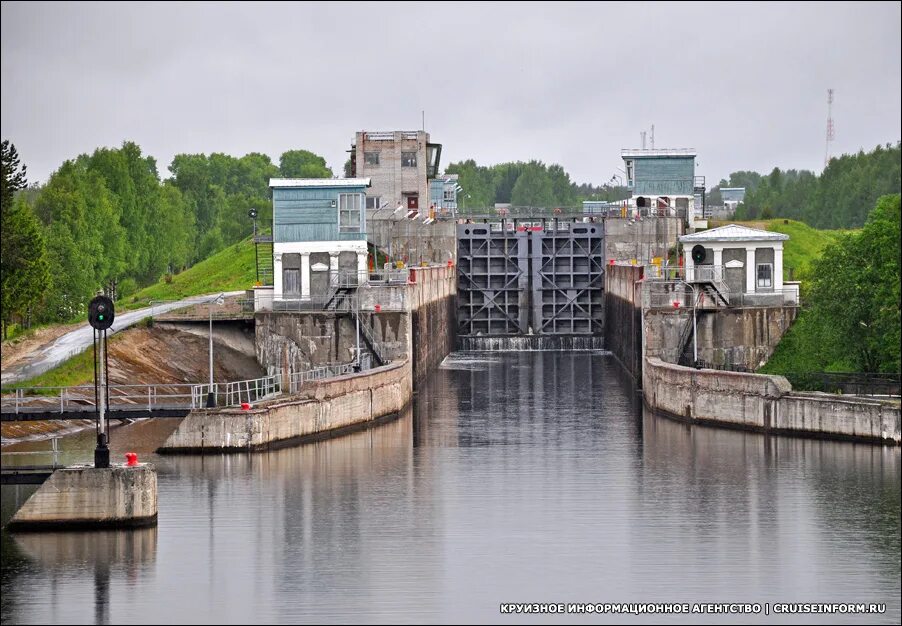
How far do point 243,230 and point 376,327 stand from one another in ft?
215

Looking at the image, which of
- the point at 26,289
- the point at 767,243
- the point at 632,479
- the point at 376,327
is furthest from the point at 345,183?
the point at 632,479

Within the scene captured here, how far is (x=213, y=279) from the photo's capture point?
69.5m

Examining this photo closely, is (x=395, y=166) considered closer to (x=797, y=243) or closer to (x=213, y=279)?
(x=213, y=279)

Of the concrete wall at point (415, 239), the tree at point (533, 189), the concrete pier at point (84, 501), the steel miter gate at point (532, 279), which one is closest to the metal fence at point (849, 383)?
the concrete pier at point (84, 501)

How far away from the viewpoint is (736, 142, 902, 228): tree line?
102 m

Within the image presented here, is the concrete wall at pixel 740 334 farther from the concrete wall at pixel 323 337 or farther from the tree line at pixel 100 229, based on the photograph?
the tree line at pixel 100 229

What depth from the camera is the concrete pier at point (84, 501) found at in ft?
92.2

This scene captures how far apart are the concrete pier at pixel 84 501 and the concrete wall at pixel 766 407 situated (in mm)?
17977

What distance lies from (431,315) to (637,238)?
15.5m

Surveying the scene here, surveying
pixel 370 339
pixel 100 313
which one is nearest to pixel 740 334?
pixel 370 339

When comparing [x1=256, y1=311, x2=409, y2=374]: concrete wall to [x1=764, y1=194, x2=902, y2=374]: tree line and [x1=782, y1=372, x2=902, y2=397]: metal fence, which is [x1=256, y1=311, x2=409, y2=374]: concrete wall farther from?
[x1=764, y1=194, x2=902, y2=374]: tree line

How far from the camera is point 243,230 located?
11212 cm

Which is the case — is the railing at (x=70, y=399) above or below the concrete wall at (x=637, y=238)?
below

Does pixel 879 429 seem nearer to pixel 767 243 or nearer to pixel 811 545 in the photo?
pixel 811 545
